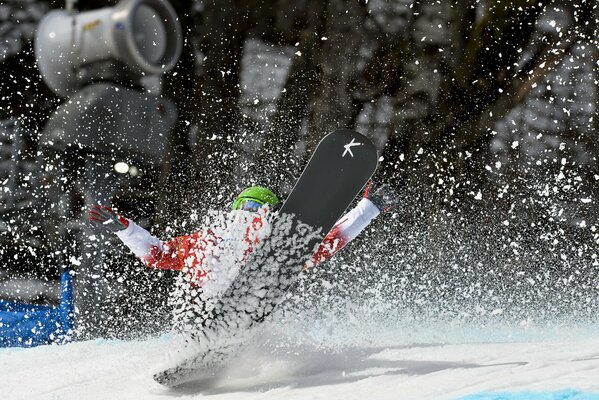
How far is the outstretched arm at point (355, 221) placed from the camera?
10.1 feet

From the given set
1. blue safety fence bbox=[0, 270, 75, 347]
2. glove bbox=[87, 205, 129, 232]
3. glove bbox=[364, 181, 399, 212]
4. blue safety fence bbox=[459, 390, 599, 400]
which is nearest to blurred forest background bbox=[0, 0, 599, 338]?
blue safety fence bbox=[0, 270, 75, 347]

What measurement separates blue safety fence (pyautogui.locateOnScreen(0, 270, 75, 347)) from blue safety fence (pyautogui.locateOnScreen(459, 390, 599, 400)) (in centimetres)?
377

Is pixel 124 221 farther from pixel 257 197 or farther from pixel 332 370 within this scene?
pixel 332 370

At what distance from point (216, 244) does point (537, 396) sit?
1.63 metres

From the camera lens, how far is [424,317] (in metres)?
4.80

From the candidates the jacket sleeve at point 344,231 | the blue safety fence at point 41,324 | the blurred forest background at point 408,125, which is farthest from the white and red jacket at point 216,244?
the blurred forest background at point 408,125

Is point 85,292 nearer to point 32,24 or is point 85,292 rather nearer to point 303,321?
point 303,321

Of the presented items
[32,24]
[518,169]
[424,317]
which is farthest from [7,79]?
[518,169]

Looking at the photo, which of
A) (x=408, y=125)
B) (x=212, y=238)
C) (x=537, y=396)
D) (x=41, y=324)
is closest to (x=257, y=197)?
(x=212, y=238)

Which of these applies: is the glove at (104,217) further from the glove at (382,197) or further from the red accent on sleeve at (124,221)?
the glove at (382,197)

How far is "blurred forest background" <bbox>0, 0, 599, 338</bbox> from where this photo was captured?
7.25 metres

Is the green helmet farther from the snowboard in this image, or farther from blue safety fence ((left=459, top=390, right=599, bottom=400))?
blue safety fence ((left=459, top=390, right=599, bottom=400))

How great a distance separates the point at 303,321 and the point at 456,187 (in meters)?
6.20

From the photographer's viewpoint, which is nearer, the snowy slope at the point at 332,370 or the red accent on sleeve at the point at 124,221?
the snowy slope at the point at 332,370
